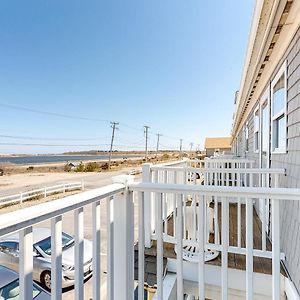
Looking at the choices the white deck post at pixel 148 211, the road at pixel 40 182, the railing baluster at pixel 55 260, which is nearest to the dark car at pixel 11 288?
the white deck post at pixel 148 211

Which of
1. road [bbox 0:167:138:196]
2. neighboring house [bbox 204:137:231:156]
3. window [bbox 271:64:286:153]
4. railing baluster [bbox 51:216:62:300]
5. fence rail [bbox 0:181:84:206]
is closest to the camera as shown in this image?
railing baluster [bbox 51:216:62:300]

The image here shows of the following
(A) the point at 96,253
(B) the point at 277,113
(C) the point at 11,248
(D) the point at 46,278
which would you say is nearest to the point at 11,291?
(C) the point at 11,248

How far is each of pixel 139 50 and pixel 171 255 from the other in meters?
15.0

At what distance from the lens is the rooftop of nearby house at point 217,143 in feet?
113

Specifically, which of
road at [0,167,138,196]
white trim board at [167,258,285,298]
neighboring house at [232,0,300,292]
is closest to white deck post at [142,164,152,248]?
white trim board at [167,258,285,298]

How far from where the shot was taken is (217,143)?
3516 cm

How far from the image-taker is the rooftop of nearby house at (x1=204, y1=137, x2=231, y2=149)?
113 feet

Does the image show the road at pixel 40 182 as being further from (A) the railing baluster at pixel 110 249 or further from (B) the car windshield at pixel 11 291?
(A) the railing baluster at pixel 110 249

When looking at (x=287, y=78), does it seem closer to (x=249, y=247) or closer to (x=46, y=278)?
(x=249, y=247)

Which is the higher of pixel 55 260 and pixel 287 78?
pixel 287 78

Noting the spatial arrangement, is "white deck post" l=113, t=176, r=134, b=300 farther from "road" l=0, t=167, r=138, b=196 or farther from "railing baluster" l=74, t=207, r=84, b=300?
"road" l=0, t=167, r=138, b=196

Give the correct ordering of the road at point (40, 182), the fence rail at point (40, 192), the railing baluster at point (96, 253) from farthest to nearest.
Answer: the road at point (40, 182), the fence rail at point (40, 192), the railing baluster at point (96, 253)

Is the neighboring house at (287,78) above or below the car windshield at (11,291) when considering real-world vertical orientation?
above

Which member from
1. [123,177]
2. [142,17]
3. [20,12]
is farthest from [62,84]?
[123,177]
